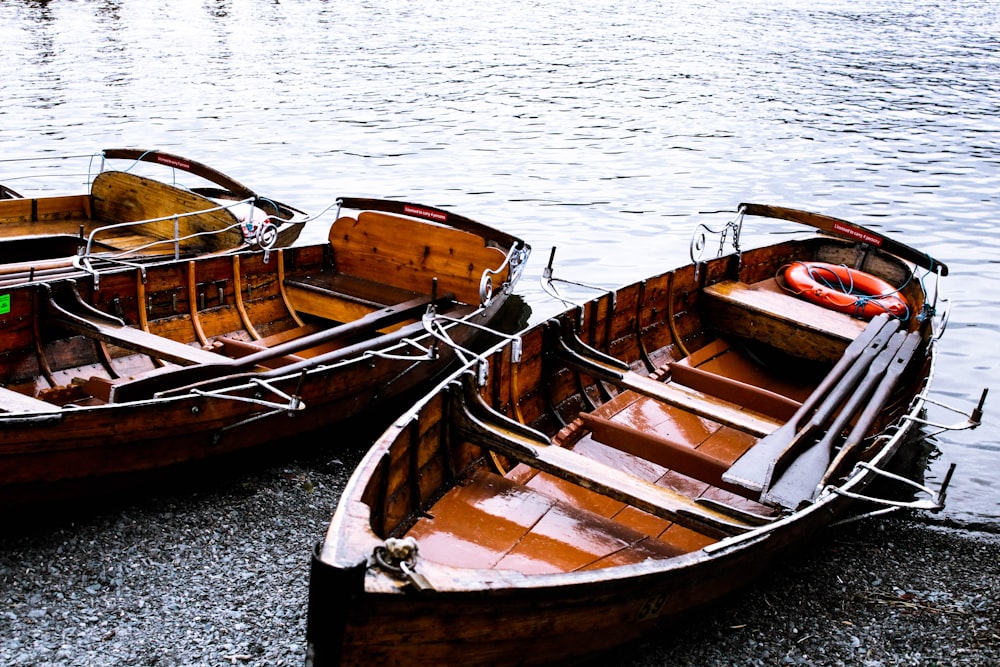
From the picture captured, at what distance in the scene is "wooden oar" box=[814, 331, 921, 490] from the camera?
7.18 meters

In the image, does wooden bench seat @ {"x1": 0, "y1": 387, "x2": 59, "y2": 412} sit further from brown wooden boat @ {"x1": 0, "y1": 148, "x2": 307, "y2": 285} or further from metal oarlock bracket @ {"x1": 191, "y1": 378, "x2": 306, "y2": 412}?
brown wooden boat @ {"x1": 0, "y1": 148, "x2": 307, "y2": 285}

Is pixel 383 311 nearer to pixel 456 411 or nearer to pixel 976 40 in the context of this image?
pixel 456 411

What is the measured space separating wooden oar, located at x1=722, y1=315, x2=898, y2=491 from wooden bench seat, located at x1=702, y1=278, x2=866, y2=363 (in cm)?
45

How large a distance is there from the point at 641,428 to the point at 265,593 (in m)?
3.77

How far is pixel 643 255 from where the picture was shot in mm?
16984

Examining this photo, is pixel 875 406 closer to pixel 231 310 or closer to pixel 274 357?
pixel 274 357

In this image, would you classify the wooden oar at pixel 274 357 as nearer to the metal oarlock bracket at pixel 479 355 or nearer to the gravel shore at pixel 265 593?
the metal oarlock bracket at pixel 479 355

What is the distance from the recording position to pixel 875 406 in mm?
8008

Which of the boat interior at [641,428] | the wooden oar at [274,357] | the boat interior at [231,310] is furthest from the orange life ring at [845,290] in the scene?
the wooden oar at [274,357]

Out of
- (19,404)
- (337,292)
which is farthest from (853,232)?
(19,404)

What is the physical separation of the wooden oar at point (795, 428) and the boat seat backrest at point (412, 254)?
150 inches

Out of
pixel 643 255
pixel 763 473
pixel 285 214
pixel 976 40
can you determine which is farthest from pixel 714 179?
pixel 976 40

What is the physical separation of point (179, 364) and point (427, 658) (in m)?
4.42

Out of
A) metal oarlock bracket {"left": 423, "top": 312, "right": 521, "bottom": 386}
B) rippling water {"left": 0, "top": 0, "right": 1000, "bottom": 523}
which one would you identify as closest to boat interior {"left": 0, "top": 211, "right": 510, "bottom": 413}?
metal oarlock bracket {"left": 423, "top": 312, "right": 521, "bottom": 386}
